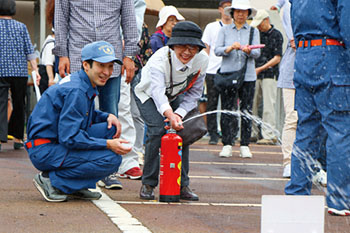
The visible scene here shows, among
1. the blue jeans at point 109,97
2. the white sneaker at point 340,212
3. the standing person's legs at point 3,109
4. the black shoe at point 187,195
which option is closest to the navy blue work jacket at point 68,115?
the blue jeans at point 109,97

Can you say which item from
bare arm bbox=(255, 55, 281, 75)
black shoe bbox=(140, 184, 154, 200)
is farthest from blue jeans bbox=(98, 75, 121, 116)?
bare arm bbox=(255, 55, 281, 75)

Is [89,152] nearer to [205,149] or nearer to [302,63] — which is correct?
[302,63]

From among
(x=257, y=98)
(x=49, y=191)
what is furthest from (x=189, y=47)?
(x=257, y=98)

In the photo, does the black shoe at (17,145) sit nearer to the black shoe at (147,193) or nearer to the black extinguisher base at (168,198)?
the black shoe at (147,193)

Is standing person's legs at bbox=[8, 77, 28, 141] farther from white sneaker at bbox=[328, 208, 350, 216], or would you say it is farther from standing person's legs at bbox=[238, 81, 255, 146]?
white sneaker at bbox=[328, 208, 350, 216]

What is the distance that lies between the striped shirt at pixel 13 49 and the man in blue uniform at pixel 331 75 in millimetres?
5512

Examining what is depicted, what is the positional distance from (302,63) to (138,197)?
175cm

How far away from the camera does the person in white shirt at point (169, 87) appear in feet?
20.5

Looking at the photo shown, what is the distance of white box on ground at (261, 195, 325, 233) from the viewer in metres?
3.91

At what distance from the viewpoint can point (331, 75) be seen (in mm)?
5918

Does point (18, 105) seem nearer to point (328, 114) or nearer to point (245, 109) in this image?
point (245, 109)

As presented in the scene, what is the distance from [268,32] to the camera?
13352 millimetres

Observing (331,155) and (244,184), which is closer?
(331,155)

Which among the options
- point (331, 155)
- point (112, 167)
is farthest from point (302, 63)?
point (112, 167)
